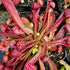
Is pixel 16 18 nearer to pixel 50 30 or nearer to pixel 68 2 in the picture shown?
pixel 50 30

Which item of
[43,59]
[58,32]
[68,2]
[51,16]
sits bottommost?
[43,59]

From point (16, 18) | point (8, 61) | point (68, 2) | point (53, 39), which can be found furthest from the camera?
point (68, 2)

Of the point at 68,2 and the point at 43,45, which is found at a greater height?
the point at 68,2

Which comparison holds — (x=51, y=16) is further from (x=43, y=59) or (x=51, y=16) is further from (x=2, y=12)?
(x=2, y=12)

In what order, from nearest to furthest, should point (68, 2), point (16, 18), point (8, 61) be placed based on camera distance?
point (16, 18) < point (8, 61) < point (68, 2)

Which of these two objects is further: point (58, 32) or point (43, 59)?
point (58, 32)

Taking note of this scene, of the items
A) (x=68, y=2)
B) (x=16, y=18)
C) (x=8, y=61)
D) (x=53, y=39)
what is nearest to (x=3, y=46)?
(x=8, y=61)
